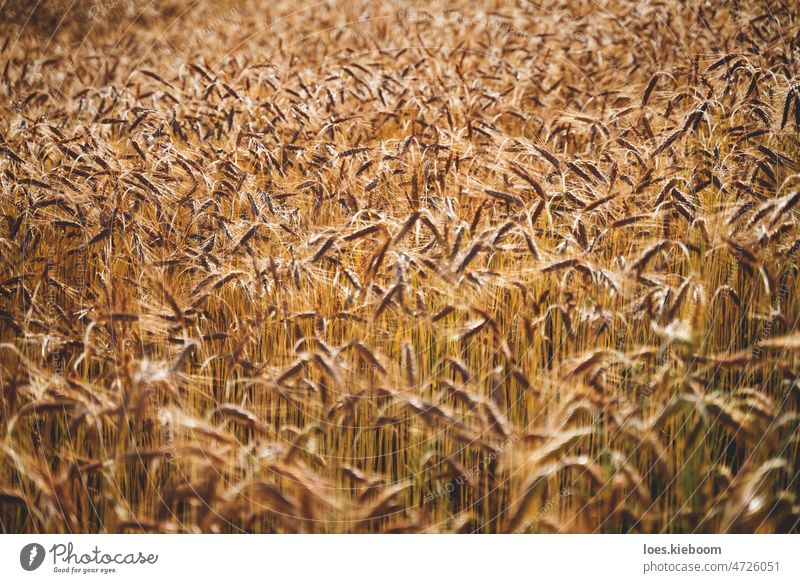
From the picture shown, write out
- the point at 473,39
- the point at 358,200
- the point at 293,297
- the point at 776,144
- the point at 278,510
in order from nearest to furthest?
the point at 278,510
the point at 293,297
the point at 358,200
the point at 776,144
the point at 473,39

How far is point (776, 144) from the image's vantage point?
2.25 m

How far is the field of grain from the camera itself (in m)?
1.54

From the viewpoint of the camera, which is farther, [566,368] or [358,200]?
[358,200]

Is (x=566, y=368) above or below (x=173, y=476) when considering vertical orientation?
above

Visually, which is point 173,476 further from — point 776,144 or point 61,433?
point 776,144

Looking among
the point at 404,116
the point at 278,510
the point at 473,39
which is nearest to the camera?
the point at 278,510

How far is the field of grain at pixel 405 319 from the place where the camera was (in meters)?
1.54

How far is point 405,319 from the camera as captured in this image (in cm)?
182

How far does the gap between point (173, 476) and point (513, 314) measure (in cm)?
115

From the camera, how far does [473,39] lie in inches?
140

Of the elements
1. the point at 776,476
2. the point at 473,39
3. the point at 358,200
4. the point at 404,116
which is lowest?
the point at 776,476
